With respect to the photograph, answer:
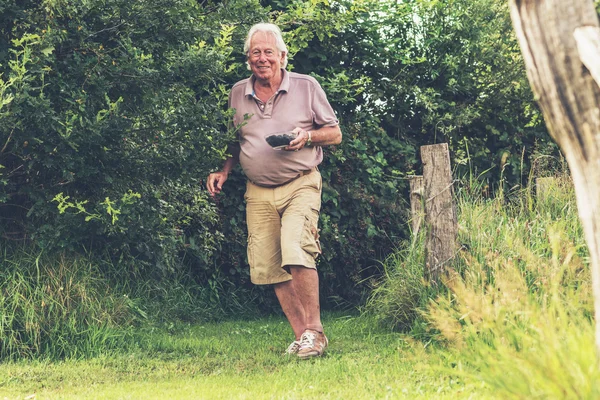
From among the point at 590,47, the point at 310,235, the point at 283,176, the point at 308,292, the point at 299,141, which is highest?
the point at 590,47

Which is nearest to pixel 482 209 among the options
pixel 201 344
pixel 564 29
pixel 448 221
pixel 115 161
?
pixel 448 221

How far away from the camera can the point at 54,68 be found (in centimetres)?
587

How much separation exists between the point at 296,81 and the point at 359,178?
285 centimetres

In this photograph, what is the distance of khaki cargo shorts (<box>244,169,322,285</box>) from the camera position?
5.81 meters

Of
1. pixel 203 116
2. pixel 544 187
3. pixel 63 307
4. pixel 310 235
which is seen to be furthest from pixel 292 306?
pixel 544 187

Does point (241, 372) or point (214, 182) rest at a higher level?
point (214, 182)

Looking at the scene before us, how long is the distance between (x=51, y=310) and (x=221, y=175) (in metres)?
1.56

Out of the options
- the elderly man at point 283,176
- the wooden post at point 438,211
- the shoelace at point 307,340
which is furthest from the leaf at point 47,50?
the wooden post at point 438,211

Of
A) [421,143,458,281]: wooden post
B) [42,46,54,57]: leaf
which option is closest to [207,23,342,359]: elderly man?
[421,143,458,281]: wooden post

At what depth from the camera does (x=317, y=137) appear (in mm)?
5883

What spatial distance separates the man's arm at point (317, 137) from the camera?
5652 mm

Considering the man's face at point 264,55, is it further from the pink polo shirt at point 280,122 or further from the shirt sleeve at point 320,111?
the shirt sleeve at point 320,111

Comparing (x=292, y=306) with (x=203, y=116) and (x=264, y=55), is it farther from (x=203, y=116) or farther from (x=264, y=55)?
(x=264, y=55)

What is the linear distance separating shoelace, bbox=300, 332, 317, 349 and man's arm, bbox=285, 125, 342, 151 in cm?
127
